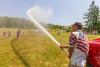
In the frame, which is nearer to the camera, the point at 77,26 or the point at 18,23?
the point at 77,26

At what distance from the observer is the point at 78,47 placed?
845 cm

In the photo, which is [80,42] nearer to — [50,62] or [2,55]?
[50,62]

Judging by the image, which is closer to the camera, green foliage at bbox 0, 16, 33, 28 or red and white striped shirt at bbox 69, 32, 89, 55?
red and white striped shirt at bbox 69, 32, 89, 55

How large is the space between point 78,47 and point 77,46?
71 millimetres

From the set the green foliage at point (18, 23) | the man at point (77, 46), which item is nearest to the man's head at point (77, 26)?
the man at point (77, 46)

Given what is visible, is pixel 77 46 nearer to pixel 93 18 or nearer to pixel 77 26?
pixel 77 26

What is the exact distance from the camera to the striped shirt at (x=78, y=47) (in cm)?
831

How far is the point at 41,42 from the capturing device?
741 inches

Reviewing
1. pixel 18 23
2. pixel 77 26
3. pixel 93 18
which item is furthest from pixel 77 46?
pixel 93 18

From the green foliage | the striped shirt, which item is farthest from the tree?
the striped shirt

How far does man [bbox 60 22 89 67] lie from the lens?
832cm

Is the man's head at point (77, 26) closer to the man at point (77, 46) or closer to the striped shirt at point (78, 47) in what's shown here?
the man at point (77, 46)

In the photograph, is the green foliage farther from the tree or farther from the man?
the tree

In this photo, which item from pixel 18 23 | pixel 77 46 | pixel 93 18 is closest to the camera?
pixel 77 46
